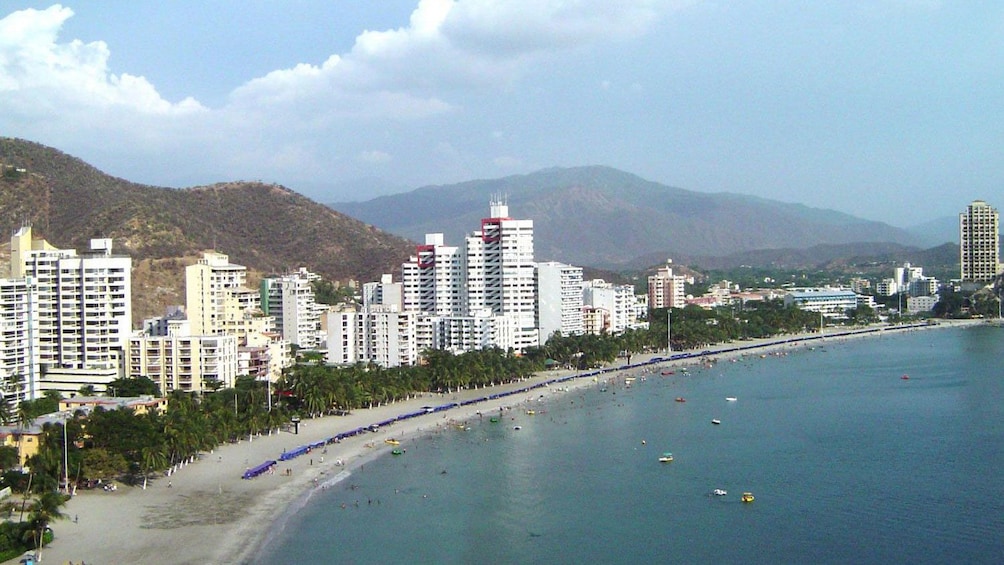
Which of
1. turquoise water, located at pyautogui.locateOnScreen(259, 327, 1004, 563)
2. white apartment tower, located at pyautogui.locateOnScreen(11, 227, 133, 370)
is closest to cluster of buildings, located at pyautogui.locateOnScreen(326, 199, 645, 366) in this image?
turquoise water, located at pyautogui.locateOnScreen(259, 327, 1004, 563)

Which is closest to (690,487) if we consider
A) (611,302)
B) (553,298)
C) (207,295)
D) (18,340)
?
(18,340)

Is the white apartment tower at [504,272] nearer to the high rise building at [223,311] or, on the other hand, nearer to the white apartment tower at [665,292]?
the high rise building at [223,311]

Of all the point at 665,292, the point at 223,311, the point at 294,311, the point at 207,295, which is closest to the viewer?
the point at 207,295

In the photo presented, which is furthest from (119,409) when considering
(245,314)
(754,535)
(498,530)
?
(245,314)

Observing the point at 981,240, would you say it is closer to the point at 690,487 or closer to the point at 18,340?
the point at 690,487

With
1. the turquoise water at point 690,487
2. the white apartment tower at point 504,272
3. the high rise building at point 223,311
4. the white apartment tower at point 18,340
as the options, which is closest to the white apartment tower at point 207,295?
the high rise building at point 223,311

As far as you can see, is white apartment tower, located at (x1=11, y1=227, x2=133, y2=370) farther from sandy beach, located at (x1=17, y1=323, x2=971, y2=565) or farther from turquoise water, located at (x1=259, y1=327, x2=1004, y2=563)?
turquoise water, located at (x1=259, y1=327, x2=1004, y2=563)
